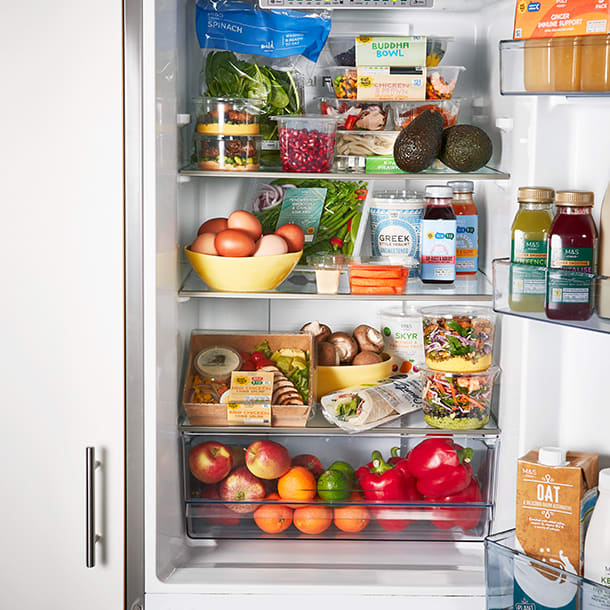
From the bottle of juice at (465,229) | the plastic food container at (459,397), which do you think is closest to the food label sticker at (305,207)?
the bottle of juice at (465,229)

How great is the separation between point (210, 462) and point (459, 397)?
22.8 inches

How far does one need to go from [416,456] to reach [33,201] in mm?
983

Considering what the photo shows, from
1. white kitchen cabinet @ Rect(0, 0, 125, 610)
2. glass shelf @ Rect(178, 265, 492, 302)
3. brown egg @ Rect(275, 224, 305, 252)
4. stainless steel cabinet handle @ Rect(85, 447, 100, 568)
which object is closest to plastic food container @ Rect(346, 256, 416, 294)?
glass shelf @ Rect(178, 265, 492, 302)

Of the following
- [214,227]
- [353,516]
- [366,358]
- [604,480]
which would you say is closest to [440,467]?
[353,516]

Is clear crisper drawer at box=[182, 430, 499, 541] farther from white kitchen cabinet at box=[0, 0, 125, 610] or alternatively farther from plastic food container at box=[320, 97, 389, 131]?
plastic food container at box=[320, 97, 389, 131]

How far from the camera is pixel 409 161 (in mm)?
1607

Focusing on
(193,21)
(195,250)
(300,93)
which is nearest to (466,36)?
(300,93)

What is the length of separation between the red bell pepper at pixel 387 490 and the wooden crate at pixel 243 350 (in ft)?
0.64

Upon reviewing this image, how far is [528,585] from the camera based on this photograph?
53.2 inches

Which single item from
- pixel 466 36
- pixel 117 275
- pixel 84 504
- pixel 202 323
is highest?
pixel 466 36

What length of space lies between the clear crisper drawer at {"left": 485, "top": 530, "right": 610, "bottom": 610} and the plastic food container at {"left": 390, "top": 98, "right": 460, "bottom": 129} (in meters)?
0.93

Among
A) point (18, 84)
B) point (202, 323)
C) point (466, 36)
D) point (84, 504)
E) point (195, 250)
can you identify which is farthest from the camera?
point (202, 323)

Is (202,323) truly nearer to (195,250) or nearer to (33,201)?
(195,250)

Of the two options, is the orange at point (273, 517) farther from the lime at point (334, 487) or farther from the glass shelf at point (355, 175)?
the glass shelf at point (355, 175)
